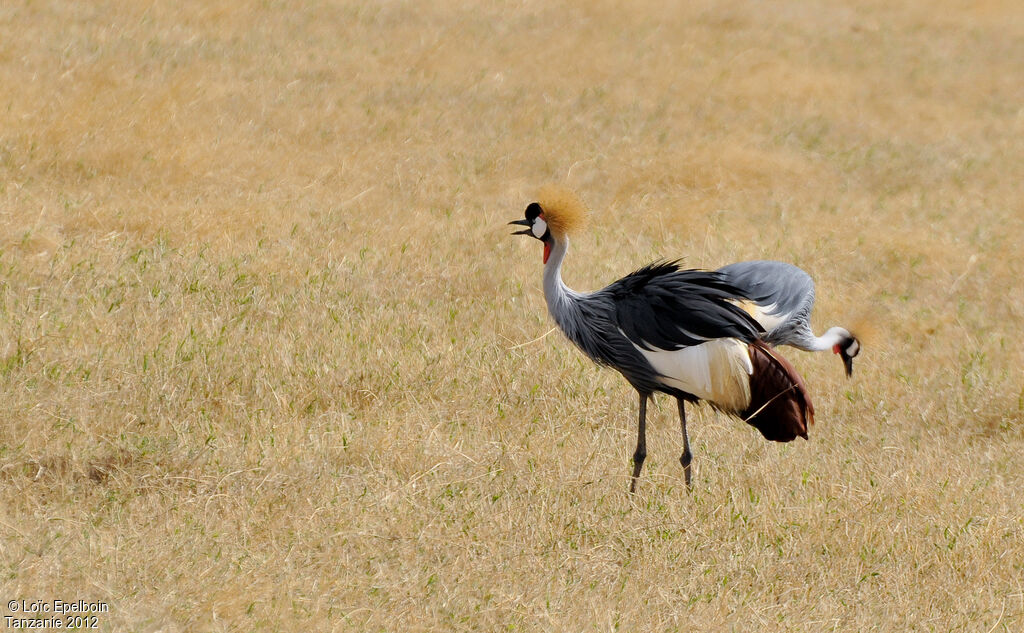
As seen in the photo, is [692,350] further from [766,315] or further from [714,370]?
[766,315]

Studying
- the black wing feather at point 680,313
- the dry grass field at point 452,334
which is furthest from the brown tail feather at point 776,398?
the dry grass field at point 452,334

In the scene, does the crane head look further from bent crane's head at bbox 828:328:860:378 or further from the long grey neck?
bent crane's head at bbox 828:328:860:378

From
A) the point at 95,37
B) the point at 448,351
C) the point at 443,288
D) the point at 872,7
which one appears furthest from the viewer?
the point at 872,7

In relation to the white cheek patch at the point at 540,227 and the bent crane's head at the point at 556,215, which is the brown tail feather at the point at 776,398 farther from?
the white cheek patch at the point at 540,227

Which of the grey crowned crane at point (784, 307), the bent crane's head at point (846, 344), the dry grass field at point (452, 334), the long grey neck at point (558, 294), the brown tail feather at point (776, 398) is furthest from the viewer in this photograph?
Answer: the bent crane's head at point (846, 344)

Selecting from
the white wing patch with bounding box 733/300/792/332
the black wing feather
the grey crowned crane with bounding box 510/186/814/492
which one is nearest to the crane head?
the grey crowned crane with bounding box 510/186/814/492

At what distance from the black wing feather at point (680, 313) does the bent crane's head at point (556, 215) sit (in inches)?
17.2

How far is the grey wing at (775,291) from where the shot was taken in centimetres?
556

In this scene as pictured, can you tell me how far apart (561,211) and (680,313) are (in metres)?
0.76

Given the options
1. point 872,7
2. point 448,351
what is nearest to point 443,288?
point 448,351

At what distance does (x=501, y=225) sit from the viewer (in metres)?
8.79

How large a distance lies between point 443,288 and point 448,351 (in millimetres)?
1228

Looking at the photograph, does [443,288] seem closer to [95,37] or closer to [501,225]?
[501,225]

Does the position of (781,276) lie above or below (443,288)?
above
